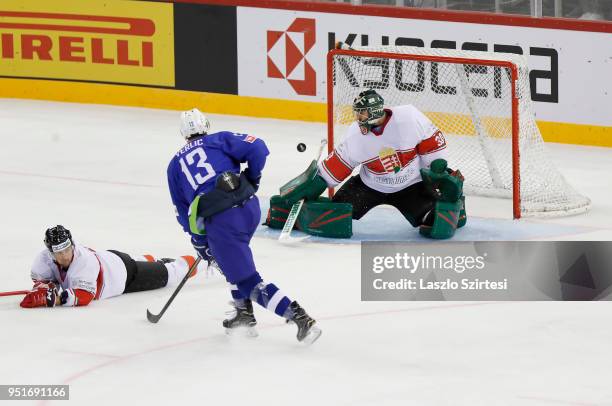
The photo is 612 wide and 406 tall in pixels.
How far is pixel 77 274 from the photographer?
25.5 ft

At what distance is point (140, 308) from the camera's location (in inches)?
312

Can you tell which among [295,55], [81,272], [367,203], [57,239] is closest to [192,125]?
[57,239]

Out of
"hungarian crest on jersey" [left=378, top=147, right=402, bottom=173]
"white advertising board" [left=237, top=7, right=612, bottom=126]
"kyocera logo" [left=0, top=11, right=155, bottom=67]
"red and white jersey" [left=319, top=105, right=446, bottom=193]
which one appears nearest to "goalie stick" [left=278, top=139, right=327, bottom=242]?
"red and white jersey" [left=319, top=105, right=446, bottom=193]

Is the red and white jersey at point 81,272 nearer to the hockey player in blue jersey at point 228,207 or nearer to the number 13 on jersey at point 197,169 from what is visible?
the hockey player in blue jersey at point 228,207

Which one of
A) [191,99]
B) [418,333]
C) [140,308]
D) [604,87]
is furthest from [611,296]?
[191,99]

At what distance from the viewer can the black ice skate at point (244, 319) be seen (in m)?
7.30

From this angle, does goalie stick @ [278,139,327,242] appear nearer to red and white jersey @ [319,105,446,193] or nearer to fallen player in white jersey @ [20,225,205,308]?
red and white jersey @ [319,105,446,193]

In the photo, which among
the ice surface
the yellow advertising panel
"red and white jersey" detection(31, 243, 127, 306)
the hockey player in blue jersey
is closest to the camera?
the ice surface

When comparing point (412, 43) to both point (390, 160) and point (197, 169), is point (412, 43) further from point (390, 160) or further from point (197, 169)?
point (197, 169)

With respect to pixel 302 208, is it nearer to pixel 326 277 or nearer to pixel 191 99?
pixel 326 277

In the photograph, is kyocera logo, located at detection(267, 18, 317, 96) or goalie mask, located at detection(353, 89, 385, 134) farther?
kyocera logo, located at detection(267, 18, 317, 96)

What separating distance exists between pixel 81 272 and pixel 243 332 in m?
0.96

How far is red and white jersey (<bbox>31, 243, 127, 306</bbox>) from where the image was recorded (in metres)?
7.77

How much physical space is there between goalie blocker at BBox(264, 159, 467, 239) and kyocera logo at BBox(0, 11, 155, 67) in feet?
15.1
